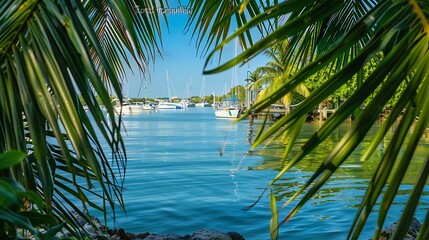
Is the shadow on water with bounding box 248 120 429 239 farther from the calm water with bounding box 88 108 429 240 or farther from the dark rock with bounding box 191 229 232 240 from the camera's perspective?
the dark rock with bounding box 191 229 232 240

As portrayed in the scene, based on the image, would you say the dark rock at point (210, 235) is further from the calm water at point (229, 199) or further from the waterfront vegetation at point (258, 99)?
the waterfront vegetation at point (258, 99)

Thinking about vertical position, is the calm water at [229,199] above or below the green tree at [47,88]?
below

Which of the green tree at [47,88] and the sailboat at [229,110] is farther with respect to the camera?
the sailboat at [229,110]

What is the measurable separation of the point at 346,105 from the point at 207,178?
958cm

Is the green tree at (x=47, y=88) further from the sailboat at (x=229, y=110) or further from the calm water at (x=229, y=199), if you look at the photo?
the sailboat at (x=229, y=110)

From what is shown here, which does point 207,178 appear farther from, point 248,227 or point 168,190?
point 248,227

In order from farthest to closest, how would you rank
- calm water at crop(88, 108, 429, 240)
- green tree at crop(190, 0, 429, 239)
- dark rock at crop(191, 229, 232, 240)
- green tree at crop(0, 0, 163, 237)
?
calm water at crop(88, 108, 429, 240), dark rock at crop(191, 229, 232, 240), green tree at crop(0, 0, 163, 237), green tree at crop(190, 0, 429, 239)

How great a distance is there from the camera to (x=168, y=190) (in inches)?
344

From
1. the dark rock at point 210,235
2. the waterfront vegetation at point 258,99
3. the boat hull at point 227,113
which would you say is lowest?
the boat hull at point 227,113

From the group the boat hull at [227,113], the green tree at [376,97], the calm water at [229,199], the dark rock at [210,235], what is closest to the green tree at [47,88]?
the green tree at [376,97]

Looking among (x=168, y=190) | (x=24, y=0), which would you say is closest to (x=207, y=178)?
(x=168, y=190)

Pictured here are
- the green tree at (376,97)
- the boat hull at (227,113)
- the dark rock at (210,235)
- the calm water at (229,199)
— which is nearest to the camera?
the green tree at (376,97)

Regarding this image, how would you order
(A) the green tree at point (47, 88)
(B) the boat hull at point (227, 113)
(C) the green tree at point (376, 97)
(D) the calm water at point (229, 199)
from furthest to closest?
(B) the boat hull at point (227, 113), (D) the calm water at point (229, 199), (A) the green tree at point (47, 88), (C) the green tree at point (376, 97)

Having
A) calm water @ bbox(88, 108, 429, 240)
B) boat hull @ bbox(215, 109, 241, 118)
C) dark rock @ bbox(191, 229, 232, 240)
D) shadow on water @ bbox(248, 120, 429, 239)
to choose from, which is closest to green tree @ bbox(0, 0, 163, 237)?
calm water @ bbox(88, 108, 429, 240)
